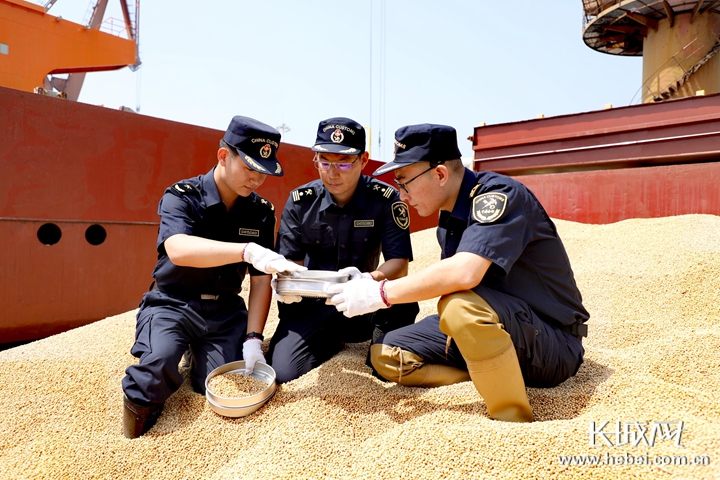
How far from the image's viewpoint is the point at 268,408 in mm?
1974

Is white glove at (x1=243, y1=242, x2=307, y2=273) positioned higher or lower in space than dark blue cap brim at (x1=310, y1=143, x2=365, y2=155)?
lower

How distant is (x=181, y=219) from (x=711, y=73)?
30.7ft

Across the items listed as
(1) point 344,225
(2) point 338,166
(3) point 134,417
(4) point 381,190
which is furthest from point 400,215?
(3) point 134,417

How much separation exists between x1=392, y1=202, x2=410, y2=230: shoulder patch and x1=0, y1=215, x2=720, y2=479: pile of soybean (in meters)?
0.78

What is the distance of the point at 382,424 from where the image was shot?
1.78m

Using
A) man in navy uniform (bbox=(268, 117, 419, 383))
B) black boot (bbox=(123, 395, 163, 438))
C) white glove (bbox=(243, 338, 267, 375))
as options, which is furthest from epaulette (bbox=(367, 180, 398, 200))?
black boot (bbox=(123, 395, 163, 438))

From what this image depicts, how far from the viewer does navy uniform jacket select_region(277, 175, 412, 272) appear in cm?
275

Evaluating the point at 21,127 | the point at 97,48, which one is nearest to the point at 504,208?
the point at 21,127

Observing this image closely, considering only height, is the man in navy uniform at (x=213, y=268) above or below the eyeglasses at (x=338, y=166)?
below

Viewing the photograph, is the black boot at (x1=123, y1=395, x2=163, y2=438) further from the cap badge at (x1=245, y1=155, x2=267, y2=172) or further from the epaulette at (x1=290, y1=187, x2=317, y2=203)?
the epaulette at (x1=290, y1=187, x2=317, y2=203)

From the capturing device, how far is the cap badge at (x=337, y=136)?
8.55ft

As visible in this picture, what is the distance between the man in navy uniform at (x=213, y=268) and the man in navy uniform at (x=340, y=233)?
20 centimetres

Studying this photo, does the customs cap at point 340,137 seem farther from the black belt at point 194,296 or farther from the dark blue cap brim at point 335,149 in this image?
the black belt at point 194,296

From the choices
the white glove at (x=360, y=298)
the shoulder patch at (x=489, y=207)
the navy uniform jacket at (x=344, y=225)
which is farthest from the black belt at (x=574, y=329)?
the navy uniform jacket at (x=344, y=225)
